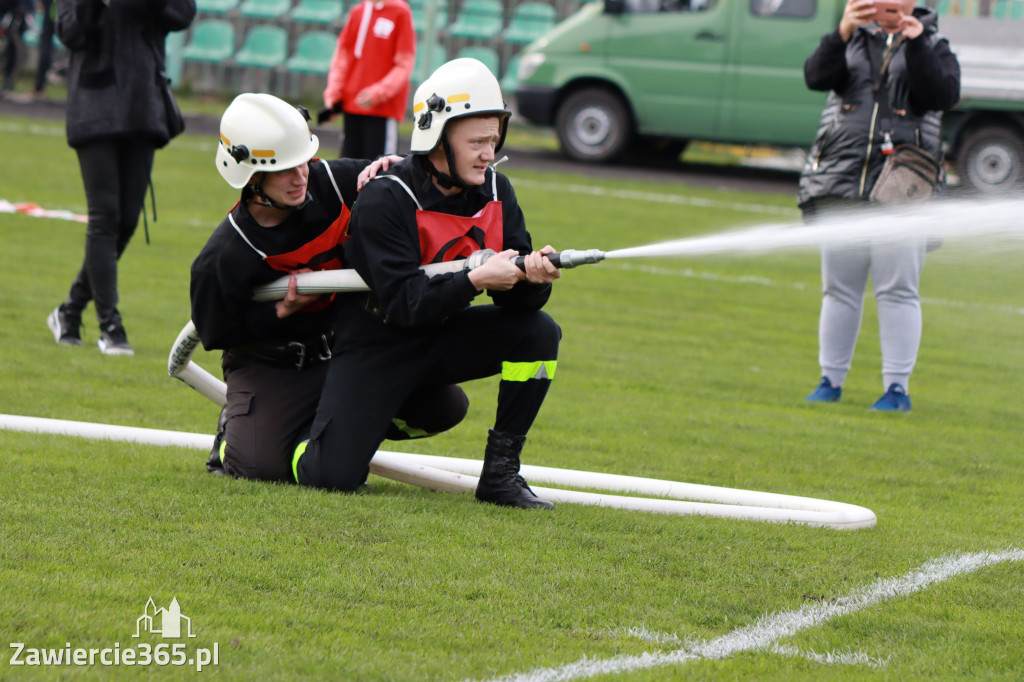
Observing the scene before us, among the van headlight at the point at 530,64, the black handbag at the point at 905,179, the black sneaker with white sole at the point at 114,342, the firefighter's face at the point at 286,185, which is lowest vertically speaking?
the black sneaker with white sole at the point at 114,342

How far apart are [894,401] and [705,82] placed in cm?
1197

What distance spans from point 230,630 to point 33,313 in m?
5.18

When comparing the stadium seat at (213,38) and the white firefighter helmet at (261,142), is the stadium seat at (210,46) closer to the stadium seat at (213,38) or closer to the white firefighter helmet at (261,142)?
the stadium seat at (213,38)

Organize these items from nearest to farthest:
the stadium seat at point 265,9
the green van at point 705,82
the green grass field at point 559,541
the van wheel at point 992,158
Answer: the green grass field at point 559,541 → the van wheel at point 992,158 → the green van at point 705,82 → the stadium seat at point 265,9

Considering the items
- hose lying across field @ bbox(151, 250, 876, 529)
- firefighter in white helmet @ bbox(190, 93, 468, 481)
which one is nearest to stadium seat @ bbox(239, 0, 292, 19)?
hose lying across field @ bbox(151, 250, 876, 529)

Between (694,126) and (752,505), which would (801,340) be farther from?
(694,126)

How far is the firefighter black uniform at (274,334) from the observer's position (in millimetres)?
4703

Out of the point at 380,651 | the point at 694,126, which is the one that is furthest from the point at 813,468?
Answer: the point at 694,126

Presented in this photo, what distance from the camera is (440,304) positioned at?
4.37m

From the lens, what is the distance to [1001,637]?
136 inches

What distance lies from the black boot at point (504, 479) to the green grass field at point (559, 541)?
15 centimetres

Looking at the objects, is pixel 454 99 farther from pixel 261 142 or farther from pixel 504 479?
pixel 504 479

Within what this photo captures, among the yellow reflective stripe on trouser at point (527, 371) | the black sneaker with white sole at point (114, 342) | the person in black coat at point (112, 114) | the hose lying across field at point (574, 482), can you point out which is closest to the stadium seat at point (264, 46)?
the person in black coat at point (112, 114)

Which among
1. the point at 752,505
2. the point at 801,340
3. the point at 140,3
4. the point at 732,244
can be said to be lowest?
the point at 801,340
